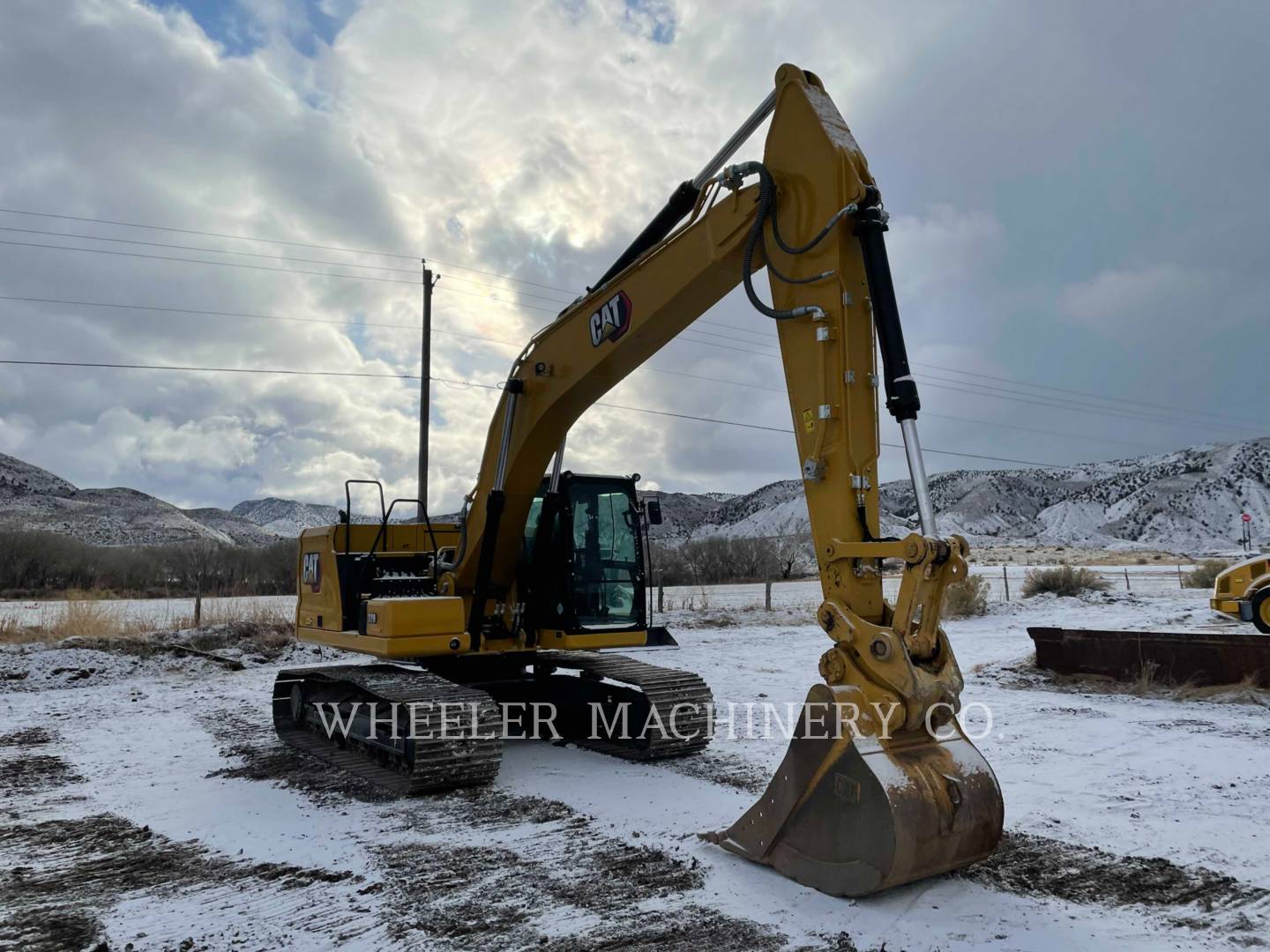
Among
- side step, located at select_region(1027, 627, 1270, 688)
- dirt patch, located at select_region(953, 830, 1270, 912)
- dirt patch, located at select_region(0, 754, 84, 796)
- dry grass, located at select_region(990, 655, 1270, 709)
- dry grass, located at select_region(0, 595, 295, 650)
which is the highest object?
dry grass, located at select_region(0, 595, 295, 650)

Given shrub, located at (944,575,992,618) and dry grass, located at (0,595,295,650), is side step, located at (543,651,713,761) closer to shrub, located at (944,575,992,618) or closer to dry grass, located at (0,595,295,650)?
dry grass, located at (0,595,295,650)

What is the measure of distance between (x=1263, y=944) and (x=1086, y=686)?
7318 mm

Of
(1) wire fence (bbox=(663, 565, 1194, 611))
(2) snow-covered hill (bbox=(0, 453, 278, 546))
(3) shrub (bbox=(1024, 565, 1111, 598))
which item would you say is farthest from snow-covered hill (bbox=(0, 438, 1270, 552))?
(3) shrub (bbox=(1024, 565, 1111, 598))

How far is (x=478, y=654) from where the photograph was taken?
26.5ft

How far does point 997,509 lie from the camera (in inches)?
4609

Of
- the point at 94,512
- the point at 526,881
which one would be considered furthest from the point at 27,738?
the point at 94,512

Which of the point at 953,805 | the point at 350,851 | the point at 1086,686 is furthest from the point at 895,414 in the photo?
the point at 1086,686

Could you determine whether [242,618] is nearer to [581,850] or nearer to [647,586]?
[647,586]

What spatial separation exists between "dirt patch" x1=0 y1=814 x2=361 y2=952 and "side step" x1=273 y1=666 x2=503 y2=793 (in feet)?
5.02

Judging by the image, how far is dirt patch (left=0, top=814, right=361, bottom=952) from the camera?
Result: 4.07 m

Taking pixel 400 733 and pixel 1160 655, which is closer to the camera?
pixel 400 733

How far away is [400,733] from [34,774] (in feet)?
10.9

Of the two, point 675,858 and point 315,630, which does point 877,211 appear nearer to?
point 675,858

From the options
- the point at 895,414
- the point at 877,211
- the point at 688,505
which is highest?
the point at 688,505
